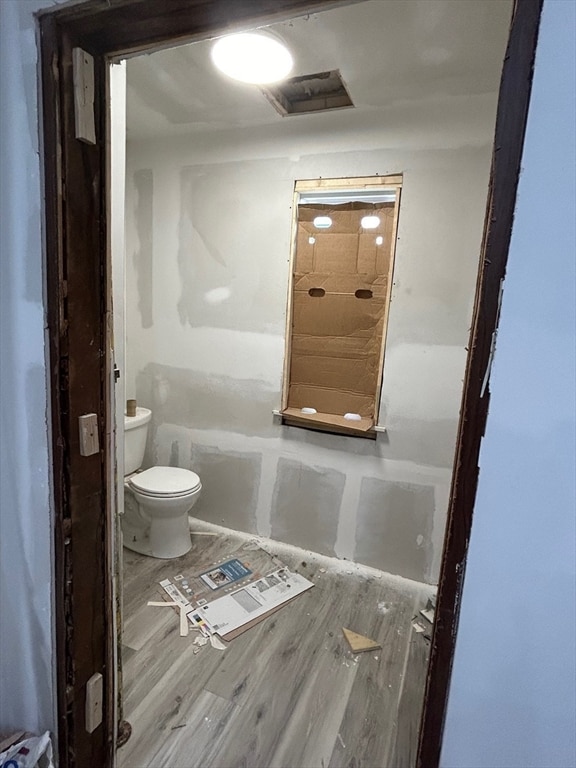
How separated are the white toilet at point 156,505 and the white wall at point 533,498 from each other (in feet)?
5.97

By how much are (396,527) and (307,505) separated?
1.73 feet

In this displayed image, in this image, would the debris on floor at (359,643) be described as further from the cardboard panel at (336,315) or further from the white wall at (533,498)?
the cardboard panel at (336,315)

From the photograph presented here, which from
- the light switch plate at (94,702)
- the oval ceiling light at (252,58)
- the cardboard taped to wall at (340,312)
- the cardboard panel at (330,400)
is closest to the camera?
the light switch plate at (94,702)

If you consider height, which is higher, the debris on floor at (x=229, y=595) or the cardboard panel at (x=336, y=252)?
the cardboard panel at (x=336, y=252)

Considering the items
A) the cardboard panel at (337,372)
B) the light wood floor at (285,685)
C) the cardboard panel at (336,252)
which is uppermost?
the cardboard panel at (336,252)

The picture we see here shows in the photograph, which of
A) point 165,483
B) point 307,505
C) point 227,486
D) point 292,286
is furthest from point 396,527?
point 292,286

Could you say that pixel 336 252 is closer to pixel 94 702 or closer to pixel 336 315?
pixel 336 315

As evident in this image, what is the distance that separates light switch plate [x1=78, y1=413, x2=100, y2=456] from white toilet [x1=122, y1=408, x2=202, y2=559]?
4.31 ft

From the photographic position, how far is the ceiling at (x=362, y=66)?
1421mm

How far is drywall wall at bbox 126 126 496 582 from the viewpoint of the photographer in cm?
207

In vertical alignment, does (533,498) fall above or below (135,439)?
above

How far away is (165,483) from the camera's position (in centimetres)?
241

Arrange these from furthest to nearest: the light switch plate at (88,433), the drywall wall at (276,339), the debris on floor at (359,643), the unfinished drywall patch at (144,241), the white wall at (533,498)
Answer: the unfinished drywall patch at (144,241), the drywall wall at (276,339), the debris on floor at (359,643), the light switch plate at (88,433), the white wall at (533,498)

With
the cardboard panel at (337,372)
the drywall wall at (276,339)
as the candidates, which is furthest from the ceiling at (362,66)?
the cardboard panel at (337,372)
